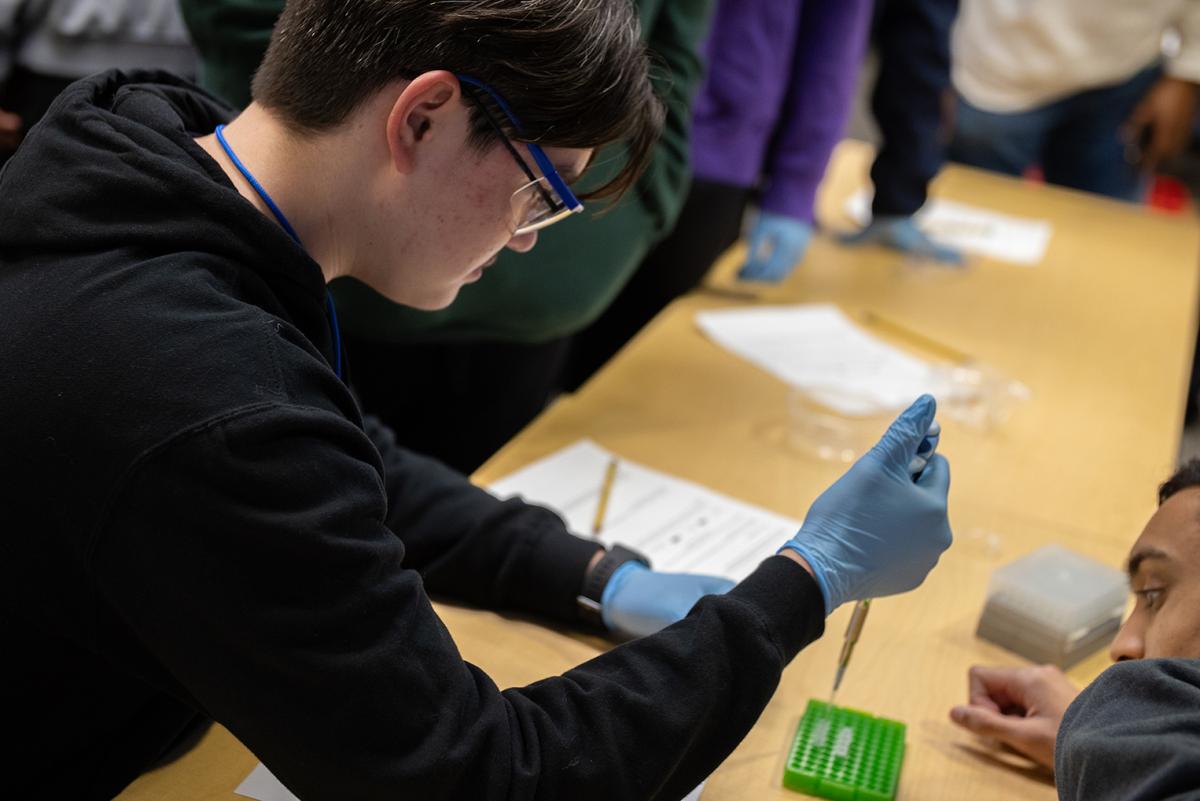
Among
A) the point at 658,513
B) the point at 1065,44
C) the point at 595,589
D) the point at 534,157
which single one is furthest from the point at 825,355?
the point at 1065,44

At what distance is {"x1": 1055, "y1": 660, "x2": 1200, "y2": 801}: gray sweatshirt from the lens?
759 millimetres

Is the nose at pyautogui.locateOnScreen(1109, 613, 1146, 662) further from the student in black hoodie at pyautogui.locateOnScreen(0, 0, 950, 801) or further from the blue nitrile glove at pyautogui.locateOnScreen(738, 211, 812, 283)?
the blue nitrile glove at pyautogui.locateOnScreen(738, 211, 812, 283)

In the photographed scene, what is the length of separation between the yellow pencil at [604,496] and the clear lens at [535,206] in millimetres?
435

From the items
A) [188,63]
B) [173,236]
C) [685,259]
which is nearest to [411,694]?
[173,236]

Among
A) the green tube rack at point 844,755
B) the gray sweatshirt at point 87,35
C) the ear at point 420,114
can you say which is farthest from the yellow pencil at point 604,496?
the gray sweatshirt at point 87,35

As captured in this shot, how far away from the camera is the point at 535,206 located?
3.34 feet

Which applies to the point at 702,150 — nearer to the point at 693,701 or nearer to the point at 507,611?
the point at 507,611

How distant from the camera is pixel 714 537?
1395mm

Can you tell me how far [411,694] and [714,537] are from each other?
643 millimetres

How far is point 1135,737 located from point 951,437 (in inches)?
37.4

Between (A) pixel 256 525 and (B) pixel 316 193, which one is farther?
(B) pixel 316 193

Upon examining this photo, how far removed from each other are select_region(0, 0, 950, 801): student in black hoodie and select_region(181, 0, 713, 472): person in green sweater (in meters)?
0.33

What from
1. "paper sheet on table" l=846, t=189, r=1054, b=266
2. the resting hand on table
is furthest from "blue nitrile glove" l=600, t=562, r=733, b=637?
"paper sheet on table" l=846, t=189, r=1054, b=266

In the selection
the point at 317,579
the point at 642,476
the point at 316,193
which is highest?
the point at 316,193
